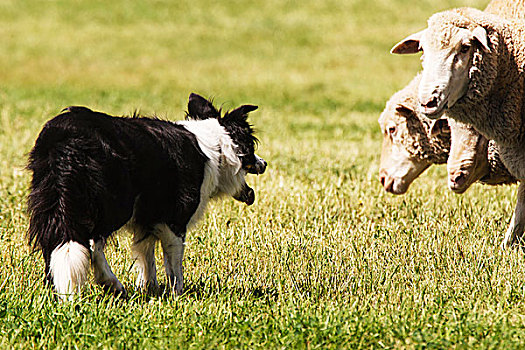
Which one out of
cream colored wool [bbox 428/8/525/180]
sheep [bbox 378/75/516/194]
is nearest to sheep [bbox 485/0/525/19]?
cream colored wool [bbox 428/8/525/180]

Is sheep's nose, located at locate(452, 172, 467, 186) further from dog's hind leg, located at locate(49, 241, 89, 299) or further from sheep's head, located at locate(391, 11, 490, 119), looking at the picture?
dog's hind leg, located at locate(49, 241, 89, 299)

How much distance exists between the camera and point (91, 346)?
13.9ft

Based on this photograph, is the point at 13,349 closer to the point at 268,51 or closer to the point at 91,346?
the point at 91,346

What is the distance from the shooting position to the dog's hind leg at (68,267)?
4.61m

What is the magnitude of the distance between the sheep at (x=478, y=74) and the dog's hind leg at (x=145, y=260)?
2.51 metres

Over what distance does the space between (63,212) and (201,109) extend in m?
2.16

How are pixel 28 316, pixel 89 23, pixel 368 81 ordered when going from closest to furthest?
pixel 28 316 < pixel 368 81 < pixel 89 23

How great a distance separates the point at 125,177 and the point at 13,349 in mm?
1379

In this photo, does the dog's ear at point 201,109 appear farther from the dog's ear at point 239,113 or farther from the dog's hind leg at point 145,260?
the dog's hind leg at point 145,260

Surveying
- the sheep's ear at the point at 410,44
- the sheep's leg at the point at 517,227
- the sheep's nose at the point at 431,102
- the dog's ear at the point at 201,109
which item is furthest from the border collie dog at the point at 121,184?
the sheep's leg at the point at 517,227

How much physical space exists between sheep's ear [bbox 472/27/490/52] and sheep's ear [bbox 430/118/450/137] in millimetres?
1544

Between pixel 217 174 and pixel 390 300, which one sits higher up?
pixel 217 174

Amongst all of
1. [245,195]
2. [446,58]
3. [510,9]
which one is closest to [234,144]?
[245,195]

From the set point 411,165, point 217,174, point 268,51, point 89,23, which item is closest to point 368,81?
point 268,51
